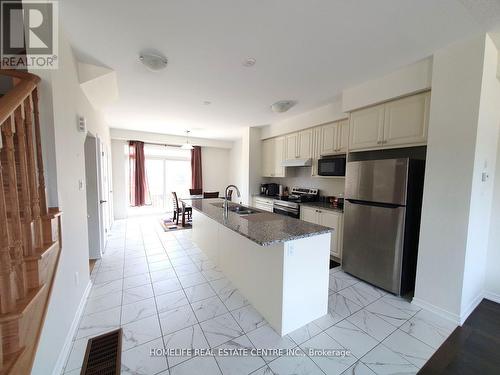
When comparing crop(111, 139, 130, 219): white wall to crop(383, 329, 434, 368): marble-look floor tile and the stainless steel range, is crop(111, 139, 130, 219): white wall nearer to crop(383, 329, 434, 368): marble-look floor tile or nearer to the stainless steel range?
the stainless steel range

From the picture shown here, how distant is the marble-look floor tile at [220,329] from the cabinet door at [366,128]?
107 inches

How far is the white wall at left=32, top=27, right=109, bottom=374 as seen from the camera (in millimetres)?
1431

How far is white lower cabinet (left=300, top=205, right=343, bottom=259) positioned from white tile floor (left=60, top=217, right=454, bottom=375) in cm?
45

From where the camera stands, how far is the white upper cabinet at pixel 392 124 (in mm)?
2311

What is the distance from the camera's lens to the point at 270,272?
1938 millimetres

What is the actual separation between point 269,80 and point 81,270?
124 inches

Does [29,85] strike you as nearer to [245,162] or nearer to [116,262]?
[116,262]

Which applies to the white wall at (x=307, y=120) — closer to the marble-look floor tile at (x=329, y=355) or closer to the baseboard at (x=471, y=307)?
the baseboard at (x=471, y=307)

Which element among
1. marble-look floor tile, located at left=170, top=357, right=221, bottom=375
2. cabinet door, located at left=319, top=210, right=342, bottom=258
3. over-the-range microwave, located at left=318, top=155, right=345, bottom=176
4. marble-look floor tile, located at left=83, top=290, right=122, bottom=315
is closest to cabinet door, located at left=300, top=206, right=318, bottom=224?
cabinet door, located at left=319, top=210, right=342, bottom=258

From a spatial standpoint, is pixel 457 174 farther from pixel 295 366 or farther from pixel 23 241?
pixel 23 241

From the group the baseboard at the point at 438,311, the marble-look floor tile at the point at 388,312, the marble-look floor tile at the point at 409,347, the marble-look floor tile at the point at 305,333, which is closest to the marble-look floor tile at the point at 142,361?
the marble-look floor tile at the point at 305,333

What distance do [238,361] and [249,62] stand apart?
2825mm

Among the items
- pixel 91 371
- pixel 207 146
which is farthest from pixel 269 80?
pixel 207 146

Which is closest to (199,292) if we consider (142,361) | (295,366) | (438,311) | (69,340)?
(142,361)
